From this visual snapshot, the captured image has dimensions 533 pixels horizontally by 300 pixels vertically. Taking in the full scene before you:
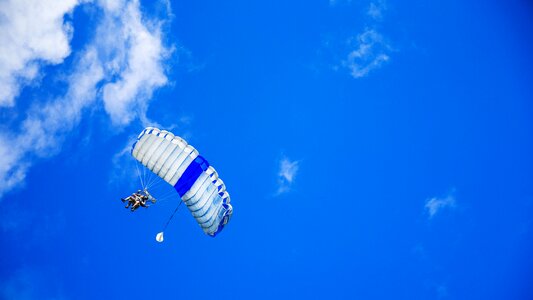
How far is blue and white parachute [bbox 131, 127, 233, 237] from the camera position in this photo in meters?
19.1

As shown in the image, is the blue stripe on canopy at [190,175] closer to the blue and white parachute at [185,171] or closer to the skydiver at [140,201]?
the blue and white parachute at [185,171]

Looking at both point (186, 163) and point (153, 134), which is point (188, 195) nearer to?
point (186, 163)

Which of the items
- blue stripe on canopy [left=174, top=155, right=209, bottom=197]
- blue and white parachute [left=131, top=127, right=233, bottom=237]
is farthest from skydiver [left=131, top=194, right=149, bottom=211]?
blue stripe on canopy [left=174, top=155, right=209, bottom=197]

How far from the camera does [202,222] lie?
64.2 feet

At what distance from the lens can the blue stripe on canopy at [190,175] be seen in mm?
18953

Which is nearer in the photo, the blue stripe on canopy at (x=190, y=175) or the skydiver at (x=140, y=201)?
the blue stripe on canopy at (x=190, y=175)

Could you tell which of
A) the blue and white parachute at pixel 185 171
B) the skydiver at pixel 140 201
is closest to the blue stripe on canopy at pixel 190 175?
the blue and white parachute at pixel 185 171

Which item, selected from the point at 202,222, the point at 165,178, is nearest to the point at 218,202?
the point at 202,222

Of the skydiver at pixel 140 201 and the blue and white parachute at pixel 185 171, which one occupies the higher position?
the blue and white parachute at pixel 185 171

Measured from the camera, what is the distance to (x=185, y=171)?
19.2 m

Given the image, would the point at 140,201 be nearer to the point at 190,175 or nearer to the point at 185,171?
the point at 185,171

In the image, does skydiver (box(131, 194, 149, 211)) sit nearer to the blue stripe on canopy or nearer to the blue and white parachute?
the blue and white parachute

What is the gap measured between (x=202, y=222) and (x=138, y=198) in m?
3.33

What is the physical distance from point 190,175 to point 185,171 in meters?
0.29
